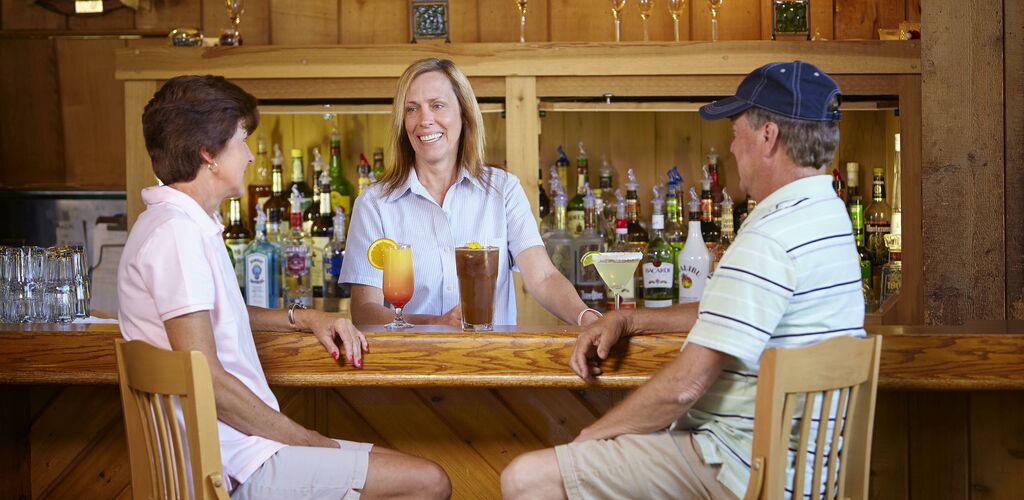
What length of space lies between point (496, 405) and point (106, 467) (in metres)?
0.82

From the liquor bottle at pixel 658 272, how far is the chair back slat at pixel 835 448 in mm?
1747

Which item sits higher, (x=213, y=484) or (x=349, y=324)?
(x=349, y=324)

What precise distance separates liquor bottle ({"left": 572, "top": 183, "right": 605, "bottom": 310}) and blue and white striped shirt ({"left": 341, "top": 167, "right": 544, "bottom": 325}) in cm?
85

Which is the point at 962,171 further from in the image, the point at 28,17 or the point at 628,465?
the point at 28,17

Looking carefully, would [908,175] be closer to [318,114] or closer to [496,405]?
[496,405]

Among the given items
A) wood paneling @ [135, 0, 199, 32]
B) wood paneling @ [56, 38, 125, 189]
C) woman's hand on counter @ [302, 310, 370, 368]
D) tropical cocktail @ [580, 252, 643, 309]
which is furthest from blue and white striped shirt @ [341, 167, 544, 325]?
wood paneling @ [56, 38, 125, 189]

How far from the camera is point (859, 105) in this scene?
10.5 ft

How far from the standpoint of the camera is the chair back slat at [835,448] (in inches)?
59.0

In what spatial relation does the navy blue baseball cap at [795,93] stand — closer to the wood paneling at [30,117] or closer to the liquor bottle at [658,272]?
the liquor bottle at [658,272]

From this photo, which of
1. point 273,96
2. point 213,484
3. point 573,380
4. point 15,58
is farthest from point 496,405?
point 15,58

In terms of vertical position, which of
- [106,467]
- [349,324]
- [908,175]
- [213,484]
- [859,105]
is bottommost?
[106,467]

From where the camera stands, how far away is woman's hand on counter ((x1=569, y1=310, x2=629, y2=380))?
74.9 inches

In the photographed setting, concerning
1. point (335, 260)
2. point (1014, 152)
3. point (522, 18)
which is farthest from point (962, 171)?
point (335, 260)

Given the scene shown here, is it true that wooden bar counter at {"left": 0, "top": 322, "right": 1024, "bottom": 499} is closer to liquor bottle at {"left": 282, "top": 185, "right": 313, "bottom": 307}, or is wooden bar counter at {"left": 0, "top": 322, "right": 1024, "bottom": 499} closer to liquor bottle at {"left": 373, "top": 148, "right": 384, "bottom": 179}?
liquor bottle at {"left": 282, "top": 185, "right": 313, "bottom": 307}
